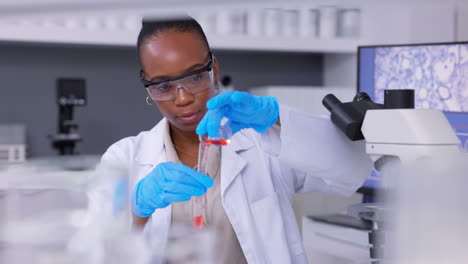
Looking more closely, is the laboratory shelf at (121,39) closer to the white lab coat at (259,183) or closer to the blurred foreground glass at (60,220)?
the white lab coat at (259,183)

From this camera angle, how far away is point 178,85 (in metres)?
1.37

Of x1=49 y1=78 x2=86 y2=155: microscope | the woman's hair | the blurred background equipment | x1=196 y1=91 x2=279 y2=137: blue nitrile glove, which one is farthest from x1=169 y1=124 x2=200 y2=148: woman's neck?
the blurred background equipment

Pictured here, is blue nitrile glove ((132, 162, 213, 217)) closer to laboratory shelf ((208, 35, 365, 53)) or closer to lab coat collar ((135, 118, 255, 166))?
lab coat collar ((135, 118, 255, 166))

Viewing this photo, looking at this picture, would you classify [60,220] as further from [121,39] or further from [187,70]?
[121,39]

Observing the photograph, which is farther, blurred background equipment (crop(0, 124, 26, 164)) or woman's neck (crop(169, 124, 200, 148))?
blurred background equipment (crop(0, 124, 26, 164))

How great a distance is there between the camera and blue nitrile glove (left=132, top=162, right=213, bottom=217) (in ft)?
3.75

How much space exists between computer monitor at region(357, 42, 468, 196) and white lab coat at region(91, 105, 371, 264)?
53cm

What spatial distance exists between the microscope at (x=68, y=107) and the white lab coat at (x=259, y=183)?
1293 millimetres

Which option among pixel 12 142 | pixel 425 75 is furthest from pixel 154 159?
pixel 12 142

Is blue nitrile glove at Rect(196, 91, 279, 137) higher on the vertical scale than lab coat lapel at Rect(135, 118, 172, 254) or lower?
higher

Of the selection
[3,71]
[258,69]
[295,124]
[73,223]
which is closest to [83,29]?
[3,71]

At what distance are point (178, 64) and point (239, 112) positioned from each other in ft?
0.93

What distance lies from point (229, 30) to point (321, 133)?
2092mm

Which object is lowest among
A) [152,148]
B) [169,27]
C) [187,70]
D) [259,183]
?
[259,183]
